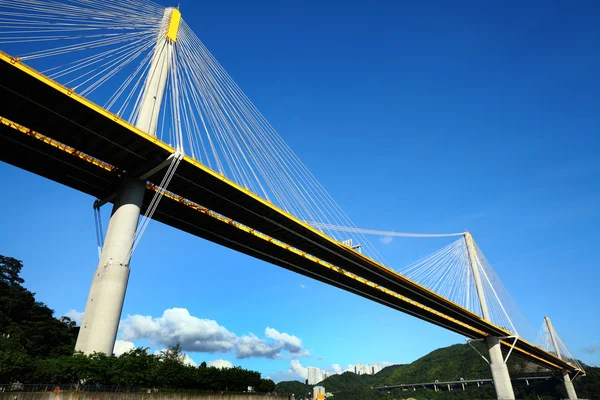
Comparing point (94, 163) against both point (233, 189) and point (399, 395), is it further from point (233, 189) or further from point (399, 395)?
point (399, 395)

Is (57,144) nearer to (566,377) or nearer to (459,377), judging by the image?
(566,377)

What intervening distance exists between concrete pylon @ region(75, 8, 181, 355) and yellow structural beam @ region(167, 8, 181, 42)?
0.17 meters

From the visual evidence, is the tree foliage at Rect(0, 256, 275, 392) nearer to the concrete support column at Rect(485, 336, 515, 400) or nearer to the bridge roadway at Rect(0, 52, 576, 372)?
the bridge roadway at Rect(0, 52, 576, 372)

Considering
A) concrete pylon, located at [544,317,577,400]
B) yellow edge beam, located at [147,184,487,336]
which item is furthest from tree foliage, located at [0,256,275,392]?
concrete pylon, located at [544,317,577,400]

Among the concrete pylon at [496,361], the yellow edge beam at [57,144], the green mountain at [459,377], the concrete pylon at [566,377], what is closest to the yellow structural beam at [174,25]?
the yellow edge beam at [57,144]

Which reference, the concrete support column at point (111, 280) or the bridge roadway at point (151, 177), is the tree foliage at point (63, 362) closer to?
the concrete support column at point (111, 280)

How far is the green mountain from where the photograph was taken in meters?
99.5

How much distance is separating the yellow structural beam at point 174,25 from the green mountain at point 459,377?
80.9 m

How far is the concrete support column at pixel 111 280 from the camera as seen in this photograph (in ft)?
69.7

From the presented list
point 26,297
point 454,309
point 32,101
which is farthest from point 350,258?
point 26,297

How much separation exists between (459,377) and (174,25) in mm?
161858

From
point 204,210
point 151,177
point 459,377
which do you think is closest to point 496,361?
point 204,210

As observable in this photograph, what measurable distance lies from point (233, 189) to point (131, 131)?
7.64 m

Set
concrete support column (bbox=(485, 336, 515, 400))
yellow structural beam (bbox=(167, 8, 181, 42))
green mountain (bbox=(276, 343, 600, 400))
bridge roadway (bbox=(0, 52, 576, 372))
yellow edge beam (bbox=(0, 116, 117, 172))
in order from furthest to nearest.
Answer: green mountain (bbox=(276, 343, 600, 400)) < concrete support column (bbox=(485, 336, 515, 400)) < yellow structural beam (bbox=(167, 8, 181, 42)) < yellow edge beam (bbox=(0, 116, 117, 172)) < bridge roadway (bbox=(0, 52, 576, 372))
